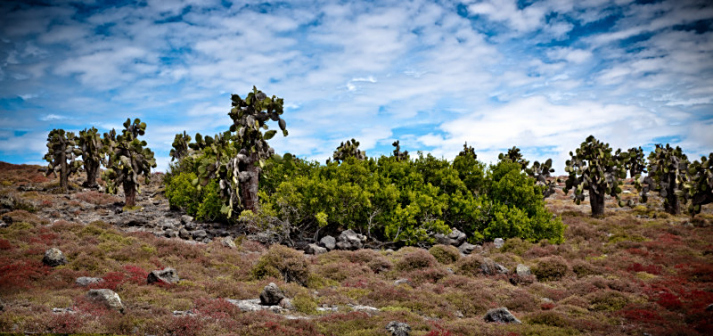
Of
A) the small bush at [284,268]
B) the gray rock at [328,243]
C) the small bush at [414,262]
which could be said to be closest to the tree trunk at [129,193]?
the gray rock at [328,243]

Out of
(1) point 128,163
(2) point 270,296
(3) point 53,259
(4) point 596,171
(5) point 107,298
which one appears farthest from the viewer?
(4) point 596,171

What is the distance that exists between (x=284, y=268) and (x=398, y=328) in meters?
8.97

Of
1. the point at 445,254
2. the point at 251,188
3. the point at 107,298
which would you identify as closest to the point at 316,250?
the point at 445,254

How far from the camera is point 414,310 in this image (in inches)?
593

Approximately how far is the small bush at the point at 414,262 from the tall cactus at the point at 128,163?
26508mm

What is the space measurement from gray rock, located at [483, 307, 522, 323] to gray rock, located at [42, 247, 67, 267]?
1782 cm

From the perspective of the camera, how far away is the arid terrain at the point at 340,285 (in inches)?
471

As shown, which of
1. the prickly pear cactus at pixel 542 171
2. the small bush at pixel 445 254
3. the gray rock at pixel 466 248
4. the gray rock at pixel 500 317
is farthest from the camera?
the prickly pear cactus at pixel 542 171

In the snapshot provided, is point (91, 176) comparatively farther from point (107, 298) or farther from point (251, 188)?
point (107, 298)

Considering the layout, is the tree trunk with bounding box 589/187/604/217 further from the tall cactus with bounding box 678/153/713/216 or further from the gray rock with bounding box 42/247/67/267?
the gray rock with bounding box 42/247/67/267

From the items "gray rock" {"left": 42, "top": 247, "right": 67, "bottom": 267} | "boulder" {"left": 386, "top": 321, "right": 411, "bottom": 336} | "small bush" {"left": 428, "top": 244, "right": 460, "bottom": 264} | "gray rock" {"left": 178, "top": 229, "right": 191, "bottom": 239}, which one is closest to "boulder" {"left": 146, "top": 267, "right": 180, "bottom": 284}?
"gray rock" {"left": 42, "top": 247, "right": 67, "bottom": 267}

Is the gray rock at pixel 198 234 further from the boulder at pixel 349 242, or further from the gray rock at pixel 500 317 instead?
the gray rock at pixel 500 317

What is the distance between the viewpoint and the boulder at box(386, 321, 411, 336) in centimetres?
1156

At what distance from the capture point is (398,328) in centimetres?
1176
